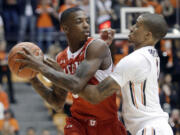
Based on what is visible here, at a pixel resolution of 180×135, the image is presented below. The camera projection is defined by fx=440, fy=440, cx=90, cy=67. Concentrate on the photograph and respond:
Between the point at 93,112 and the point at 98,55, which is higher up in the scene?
the point at 98,55

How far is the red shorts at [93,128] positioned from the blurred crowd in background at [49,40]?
18.6ft

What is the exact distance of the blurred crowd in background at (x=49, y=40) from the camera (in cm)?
1107

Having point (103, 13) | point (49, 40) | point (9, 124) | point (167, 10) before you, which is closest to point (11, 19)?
point (49, 40)

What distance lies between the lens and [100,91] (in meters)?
4.23

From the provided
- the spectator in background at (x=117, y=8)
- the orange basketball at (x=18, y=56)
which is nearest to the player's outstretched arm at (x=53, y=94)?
the orange basketball at (x=18, y=56)

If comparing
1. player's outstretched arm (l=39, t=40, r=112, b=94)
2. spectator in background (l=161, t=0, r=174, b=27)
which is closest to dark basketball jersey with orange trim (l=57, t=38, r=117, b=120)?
player's outstretched arm (l=39, t=40, r=112, b=94)

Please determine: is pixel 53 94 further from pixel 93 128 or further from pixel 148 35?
pixel 148 35

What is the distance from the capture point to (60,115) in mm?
12047

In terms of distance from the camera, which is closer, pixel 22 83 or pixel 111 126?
pixel 111 126

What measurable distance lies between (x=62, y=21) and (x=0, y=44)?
8141mm

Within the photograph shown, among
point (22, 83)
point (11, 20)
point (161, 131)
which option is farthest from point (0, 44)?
point (161, 131)

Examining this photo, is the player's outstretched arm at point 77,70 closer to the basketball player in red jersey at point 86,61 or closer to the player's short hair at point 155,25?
the basketball player in red jersey at point 86,61

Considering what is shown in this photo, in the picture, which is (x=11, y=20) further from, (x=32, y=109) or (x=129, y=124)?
(x=129, y=124)

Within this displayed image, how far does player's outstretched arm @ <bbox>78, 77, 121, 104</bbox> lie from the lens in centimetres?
423
